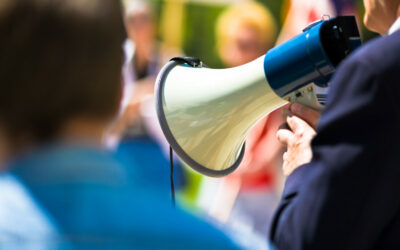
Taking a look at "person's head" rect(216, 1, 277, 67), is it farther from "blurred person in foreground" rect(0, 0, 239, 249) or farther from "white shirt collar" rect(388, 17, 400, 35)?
"blurred person in foreground" rect(0, 0, 239, 249)

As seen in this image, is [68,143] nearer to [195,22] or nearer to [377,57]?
[377,57]

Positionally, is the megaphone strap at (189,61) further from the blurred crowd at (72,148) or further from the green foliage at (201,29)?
the green foliage at (201,29)

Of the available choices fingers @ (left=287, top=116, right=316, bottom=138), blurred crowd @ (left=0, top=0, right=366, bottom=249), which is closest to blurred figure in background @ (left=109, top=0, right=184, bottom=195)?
fingers @ (left=287, top=116, right=316, bottom=138)

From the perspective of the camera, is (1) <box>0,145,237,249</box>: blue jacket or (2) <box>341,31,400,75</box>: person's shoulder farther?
(2) <box>341,31,400,75</box>: person's shoulder

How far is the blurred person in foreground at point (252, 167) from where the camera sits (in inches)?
173

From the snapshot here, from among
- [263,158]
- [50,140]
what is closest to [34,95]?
[50,140]

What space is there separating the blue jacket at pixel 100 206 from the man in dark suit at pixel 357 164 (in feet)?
1.94

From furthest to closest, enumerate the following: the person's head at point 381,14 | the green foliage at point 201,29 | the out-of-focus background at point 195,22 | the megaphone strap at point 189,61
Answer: the green foliage at point 201,29, the out-of-focus background at point 195,22, the megaphone strap at point 189,61, the person's head at point 381,14

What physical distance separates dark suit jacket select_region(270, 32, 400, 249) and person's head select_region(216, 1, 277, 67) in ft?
10.5

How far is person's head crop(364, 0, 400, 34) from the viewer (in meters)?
1.73

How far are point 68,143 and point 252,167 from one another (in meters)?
3.62

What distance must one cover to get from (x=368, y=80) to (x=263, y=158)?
3041mm

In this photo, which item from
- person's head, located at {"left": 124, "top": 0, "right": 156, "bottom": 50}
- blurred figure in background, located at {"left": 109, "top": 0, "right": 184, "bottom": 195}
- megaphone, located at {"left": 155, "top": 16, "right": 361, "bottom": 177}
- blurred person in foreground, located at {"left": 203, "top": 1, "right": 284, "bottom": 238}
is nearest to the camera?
megaphone, located at {"left": 155, "top": 16, "right": 361, "bottom": 177}

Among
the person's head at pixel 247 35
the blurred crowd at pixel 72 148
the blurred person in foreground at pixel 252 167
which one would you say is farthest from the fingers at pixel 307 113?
the person's head at pixel 247 35
